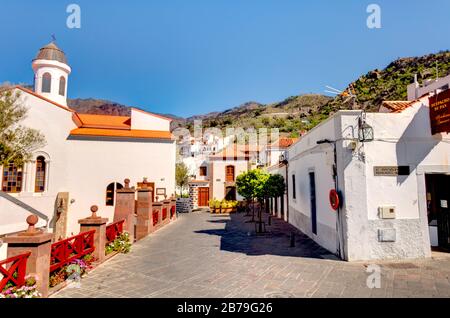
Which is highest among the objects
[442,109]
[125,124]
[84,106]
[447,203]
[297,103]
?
[84,106]

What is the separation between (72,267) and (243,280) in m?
4.20

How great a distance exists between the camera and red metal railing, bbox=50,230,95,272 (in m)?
6.17

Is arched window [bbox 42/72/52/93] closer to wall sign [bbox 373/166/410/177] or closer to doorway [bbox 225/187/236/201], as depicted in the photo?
doorway [bbox 225/187/236/201]

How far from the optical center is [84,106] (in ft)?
456

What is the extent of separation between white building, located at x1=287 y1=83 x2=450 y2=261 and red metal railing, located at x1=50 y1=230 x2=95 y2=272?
7.56 metres

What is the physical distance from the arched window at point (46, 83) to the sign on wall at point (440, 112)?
99.3 feet

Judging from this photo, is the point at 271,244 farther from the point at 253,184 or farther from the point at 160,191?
the point at 160,191

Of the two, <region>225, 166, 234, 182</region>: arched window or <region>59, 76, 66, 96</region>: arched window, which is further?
<region>225, 166, 234, 182</region>: arched window

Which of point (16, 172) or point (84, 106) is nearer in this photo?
point (16, 172)

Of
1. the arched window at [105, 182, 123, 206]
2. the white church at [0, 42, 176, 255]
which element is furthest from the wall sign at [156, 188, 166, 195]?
the arched window at [105, 182, 123, 206]

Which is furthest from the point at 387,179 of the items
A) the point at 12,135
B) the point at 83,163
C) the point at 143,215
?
the point at 83,163

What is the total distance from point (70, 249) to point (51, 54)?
88.2 ft

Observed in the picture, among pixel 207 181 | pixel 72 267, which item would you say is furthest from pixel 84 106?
pixel 72 267
